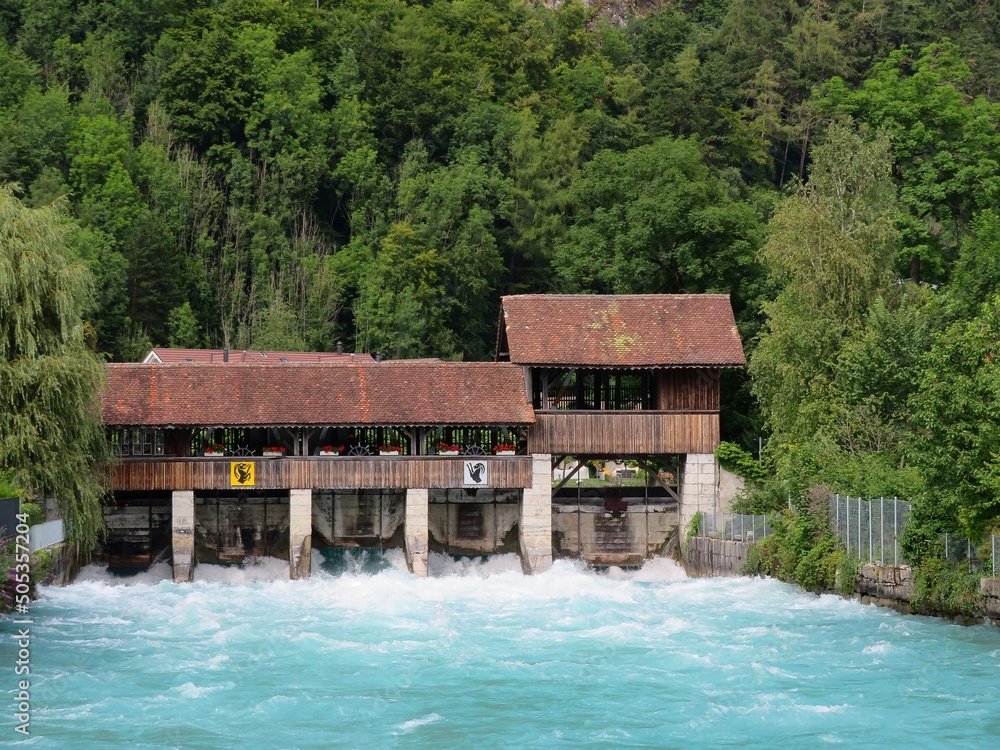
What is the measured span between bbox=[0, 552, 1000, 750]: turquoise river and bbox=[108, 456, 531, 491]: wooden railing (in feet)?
11.0

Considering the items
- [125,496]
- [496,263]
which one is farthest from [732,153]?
[125,496]

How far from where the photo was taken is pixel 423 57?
8369 cm

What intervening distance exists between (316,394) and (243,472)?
8.94ft

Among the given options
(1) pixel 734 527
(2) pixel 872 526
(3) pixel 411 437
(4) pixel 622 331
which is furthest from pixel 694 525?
(2) pixel 872 526

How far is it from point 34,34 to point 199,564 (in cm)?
4889

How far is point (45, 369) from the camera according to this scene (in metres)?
35.5

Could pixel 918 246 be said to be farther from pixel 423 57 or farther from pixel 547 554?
pixel 423 57

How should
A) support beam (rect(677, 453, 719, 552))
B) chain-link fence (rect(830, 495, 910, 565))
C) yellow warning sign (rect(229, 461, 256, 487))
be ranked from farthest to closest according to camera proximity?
support beam (rect(677, 453, 719, 552))
yellow warning sign (rect(229, 461, 256, 487))
chain-link fence (rect(830, 495, 910, 565))

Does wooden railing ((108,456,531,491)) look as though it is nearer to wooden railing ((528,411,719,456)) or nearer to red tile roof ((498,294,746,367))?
wooden railing ((528,411,719,456))

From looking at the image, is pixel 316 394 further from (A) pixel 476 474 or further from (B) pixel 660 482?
(B) pixel 660 482

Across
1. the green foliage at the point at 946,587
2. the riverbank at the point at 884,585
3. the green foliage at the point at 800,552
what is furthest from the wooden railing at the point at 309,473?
the green foliage at the point at 946,587

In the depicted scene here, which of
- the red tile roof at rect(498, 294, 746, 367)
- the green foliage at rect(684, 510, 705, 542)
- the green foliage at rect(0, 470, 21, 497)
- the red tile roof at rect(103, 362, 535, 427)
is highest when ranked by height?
the red tile roof at rect(498, 294, 746, 367)

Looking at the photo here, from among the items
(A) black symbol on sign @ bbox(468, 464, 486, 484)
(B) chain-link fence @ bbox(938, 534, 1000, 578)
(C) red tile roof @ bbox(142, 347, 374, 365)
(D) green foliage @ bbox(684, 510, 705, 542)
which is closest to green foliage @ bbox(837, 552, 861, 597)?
(B) chain-link fence @ bbox(938, 534, 1000, 578)

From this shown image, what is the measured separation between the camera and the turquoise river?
23766mm
